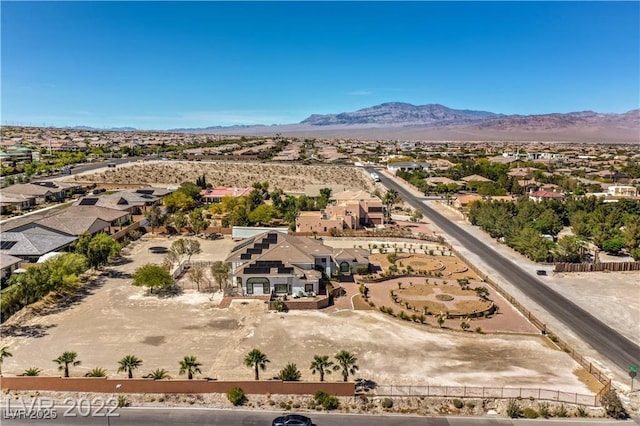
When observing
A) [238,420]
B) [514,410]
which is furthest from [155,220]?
[514,410]

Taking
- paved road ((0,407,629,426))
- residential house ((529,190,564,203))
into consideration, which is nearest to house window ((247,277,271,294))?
paved road ((0,407,629,426))

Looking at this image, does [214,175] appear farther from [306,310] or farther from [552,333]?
[552,333]

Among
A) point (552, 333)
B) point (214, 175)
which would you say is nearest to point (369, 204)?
point (552, 333)

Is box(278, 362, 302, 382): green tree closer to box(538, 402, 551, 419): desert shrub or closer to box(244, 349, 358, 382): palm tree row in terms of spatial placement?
box(244, 349, 358, 382): palm tree row

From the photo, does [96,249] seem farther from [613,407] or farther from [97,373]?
[613,407]

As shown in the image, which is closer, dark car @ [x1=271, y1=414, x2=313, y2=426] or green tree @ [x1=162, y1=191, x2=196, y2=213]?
dark car @ [x1=271, y1=414, x2=313, y2=426]

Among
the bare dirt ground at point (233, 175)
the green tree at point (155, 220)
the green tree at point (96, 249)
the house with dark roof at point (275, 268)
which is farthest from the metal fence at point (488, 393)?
the bare dirt ground at point (233, 175)
